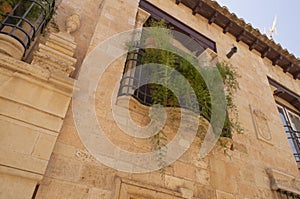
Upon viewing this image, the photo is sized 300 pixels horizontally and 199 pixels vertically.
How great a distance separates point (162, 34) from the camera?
11.1 ft

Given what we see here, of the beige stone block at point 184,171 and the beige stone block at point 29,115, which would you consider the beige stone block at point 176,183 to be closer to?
the beige stone block at point 184,171

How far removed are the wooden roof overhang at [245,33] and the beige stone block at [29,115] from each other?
4220mm

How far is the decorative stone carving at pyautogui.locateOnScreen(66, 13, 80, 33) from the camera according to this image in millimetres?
3100

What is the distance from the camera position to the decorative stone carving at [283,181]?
140 inches

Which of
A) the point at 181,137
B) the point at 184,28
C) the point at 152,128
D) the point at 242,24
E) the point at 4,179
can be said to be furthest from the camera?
the point at 242,24

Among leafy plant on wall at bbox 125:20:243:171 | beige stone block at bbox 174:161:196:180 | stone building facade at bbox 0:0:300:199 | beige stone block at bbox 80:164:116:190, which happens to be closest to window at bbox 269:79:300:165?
stone building facade at bbox 0:0:300:199

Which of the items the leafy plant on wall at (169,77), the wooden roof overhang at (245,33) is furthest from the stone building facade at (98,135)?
the wooden roof overhang at (245,33)

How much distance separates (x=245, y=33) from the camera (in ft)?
19.7

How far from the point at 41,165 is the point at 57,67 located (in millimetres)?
1053

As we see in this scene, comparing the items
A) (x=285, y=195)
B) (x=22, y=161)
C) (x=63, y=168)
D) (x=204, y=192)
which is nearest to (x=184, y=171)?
(x=204, y=192)

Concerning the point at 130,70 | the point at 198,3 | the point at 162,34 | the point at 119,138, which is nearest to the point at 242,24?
the point at 198,3

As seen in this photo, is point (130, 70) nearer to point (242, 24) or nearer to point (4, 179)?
point (4, 179)

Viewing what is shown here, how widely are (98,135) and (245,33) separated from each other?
5007mm

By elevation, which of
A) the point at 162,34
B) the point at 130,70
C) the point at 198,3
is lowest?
the point at 130,70
